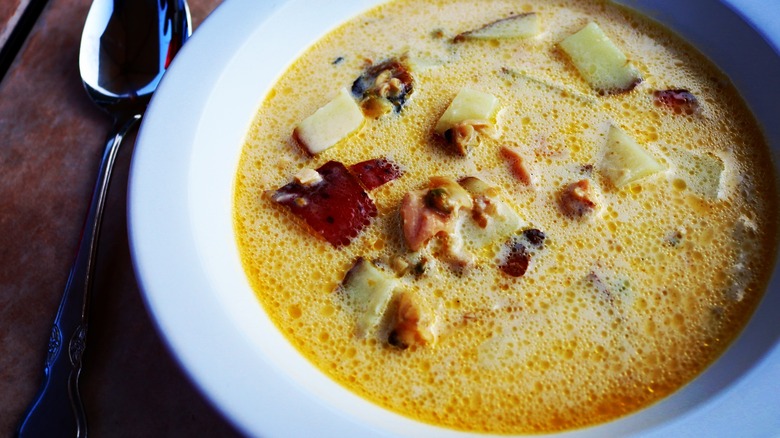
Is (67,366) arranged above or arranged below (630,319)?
below

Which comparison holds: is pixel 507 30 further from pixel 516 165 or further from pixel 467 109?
pixel 516 165

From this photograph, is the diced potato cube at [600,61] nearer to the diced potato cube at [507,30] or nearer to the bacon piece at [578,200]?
the diced potato cube at [507,30]

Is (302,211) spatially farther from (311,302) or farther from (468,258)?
(468,258)

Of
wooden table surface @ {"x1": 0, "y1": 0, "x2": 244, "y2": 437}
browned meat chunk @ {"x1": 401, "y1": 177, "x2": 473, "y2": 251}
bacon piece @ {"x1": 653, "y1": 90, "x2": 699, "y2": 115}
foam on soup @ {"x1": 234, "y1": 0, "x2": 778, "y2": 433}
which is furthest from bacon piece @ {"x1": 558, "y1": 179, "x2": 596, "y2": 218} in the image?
wooden table surface @ {"x1": 0, "y1": 0, "x2": 244, "y2": 437}

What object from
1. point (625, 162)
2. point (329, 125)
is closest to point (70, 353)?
point (329, 125)

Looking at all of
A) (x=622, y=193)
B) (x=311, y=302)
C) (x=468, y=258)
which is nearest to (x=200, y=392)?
(x=311, y=302)

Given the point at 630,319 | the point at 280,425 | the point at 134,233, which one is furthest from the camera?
the point at 630,319

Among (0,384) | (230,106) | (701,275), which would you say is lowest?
(0,384)
